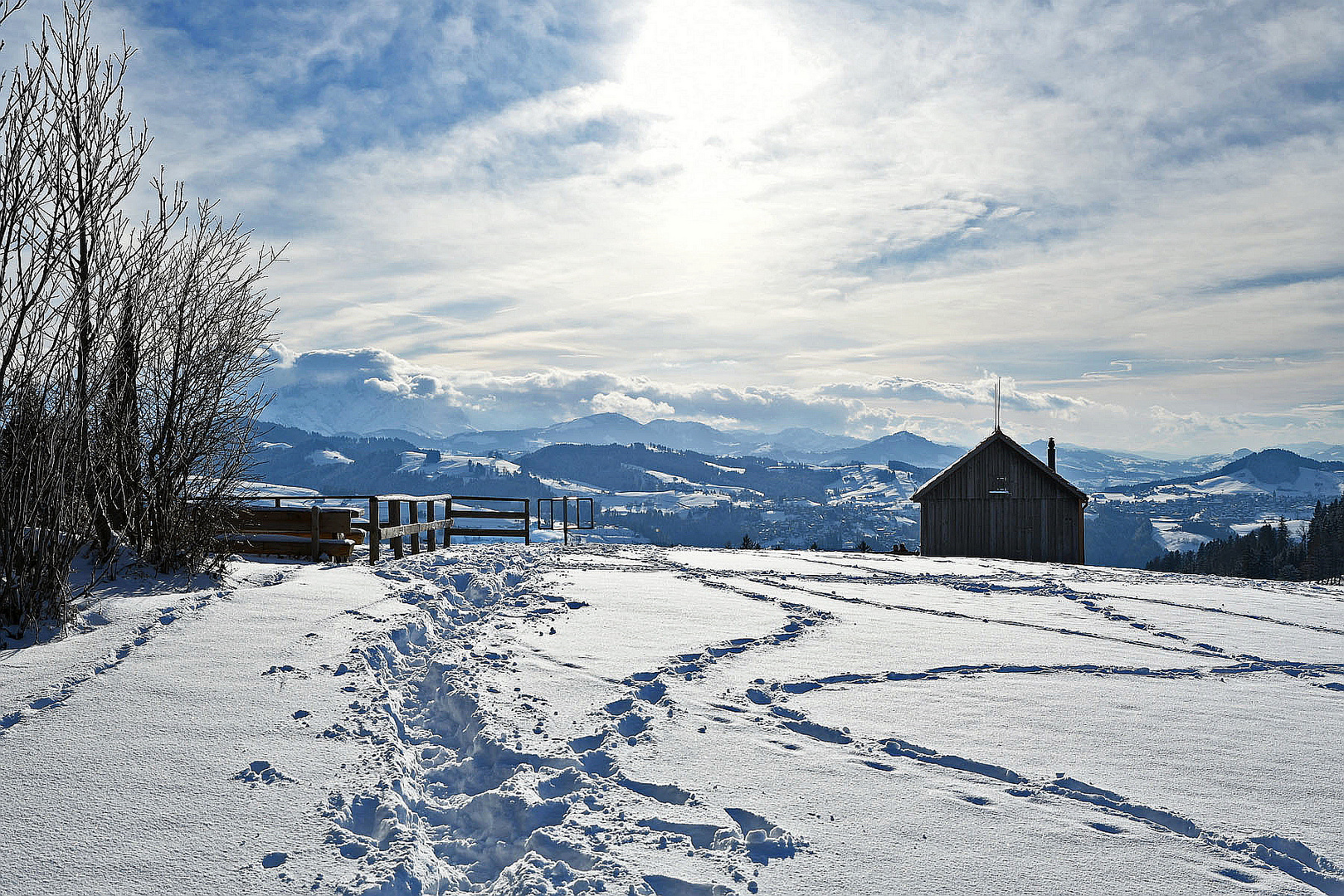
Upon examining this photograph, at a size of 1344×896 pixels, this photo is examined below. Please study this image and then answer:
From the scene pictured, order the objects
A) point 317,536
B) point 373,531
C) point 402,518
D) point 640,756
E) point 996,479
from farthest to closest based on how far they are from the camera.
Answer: point 996,479 < point 402,518 < point 373,531 < point 317,536 < point 640,756

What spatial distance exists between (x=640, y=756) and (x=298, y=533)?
10868 mm

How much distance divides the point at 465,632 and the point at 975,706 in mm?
4893

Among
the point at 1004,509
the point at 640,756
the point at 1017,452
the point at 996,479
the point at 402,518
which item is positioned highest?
the point at 1017,452

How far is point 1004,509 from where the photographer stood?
26.3 meters

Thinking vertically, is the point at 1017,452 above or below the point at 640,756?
above

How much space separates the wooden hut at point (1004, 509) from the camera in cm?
2602

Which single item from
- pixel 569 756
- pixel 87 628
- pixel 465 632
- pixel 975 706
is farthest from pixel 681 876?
pixel 87 628

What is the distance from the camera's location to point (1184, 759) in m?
4.78

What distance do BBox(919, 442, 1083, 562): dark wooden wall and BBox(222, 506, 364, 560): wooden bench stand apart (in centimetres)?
1940

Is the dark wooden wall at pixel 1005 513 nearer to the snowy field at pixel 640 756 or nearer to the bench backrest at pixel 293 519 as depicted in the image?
the snowy field at pixel 640 756

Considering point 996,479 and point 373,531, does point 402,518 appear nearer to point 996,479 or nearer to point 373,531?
→ point 373,531

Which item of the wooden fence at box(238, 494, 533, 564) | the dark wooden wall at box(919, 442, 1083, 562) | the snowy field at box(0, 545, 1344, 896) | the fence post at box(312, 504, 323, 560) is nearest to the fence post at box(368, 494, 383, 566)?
the wooden fence at box(238, 494, 533, 564)

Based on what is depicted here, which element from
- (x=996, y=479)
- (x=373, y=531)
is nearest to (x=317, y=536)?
(x=373, y=531)

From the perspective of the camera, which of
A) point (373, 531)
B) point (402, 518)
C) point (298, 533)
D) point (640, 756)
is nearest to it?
point (640, 756)
